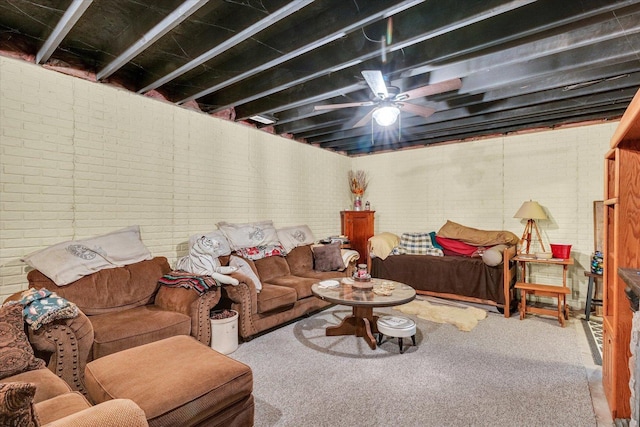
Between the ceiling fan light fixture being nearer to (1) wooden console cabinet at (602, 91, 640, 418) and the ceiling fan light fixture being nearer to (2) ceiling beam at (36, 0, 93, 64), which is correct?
(1) wooden console cabinet at (602, 91, 640, 418)

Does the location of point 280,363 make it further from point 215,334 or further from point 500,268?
point 500,268

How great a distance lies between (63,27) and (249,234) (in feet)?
8.84

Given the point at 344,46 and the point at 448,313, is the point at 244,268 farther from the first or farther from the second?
the point at 448,313

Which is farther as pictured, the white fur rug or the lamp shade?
the lamp shade

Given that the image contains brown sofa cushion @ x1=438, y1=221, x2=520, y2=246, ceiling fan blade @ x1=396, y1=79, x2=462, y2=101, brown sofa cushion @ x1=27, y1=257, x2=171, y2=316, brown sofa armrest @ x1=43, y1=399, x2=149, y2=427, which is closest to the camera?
brown sofa armrest @ x1=43, y1=399, x2=149, y2=427

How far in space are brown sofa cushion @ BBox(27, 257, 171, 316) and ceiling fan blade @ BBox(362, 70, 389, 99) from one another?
268 cm

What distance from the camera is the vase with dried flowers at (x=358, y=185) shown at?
6.48 metres

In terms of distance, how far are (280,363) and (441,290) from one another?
2911 millimetres

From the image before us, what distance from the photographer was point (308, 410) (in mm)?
2184

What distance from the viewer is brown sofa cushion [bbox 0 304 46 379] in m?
1.67

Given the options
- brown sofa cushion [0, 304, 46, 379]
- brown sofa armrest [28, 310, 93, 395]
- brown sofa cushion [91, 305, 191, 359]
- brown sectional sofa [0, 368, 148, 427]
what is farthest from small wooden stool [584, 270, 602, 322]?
brown sofa cushion [0, 304, 46, 379]

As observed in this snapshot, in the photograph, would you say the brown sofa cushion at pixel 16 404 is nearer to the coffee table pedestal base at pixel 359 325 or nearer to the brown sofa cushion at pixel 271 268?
the coffee table pedestal base at pixel 359 325

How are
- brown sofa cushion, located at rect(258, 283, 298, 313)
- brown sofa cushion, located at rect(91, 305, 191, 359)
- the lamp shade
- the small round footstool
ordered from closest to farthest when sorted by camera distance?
brown sofa cushion, located at rect(91, 305, 191, 359) → the small round footstool → brown sofa cushion, located at rect(258, 283, 298, 313) → the lamp shade

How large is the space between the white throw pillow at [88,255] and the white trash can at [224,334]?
102 centimetres
